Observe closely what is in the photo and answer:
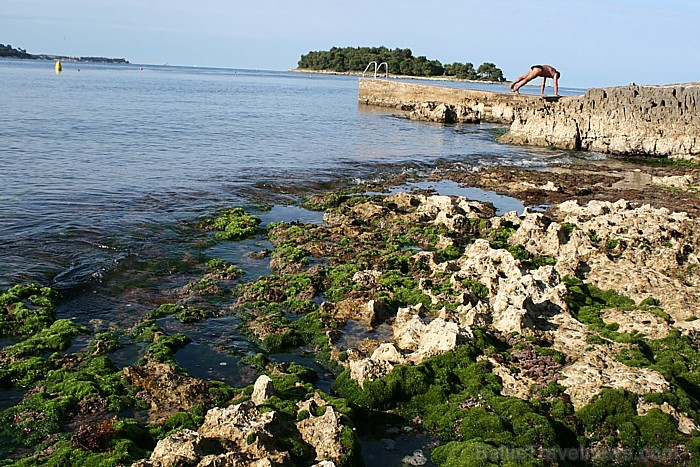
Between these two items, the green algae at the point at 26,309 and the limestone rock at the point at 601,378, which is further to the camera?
the green algae at the point at 26,309

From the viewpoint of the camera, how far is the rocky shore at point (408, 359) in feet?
23.4

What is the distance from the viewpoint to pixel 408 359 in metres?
9.35

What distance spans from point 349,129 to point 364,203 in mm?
28878

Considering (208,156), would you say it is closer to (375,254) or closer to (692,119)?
(375,254)

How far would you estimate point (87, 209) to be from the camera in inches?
765

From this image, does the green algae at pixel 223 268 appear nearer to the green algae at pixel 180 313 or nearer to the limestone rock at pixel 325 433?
the green algae at pixel 180 313


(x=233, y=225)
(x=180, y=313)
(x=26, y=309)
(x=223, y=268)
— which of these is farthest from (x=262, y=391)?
(x=233, y=225)

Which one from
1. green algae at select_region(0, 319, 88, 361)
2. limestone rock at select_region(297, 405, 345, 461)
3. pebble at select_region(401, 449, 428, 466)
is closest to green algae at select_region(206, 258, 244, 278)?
green algae at select_region(0, 319, 88, 361)

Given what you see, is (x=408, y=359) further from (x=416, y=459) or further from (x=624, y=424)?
(x=624, y=424)

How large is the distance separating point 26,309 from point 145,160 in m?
19.5

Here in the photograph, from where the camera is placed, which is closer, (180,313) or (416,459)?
(416,459)

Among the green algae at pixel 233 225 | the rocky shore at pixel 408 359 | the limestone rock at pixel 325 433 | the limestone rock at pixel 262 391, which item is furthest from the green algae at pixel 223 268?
the limestone rock at pixel 325 433

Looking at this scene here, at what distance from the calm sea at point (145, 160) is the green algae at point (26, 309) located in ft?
2.51

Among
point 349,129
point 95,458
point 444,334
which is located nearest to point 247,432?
point 95,458
